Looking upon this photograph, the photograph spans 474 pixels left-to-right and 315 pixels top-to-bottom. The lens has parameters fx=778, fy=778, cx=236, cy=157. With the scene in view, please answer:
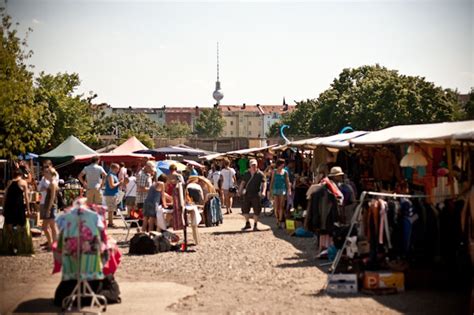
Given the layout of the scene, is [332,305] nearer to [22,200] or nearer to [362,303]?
[362,303]

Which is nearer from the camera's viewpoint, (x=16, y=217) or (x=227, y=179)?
(x=16, y=217)

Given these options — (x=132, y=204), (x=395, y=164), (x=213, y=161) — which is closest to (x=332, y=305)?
(x=395, y=164)

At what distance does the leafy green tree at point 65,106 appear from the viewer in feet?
185

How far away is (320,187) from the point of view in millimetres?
13438

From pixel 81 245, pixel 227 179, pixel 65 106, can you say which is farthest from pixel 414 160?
pixel 65 106

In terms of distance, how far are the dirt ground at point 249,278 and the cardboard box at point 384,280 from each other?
0.56 ft

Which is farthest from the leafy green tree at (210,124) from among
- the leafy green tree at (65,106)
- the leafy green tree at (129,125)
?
the leafy green tree at (65,106)

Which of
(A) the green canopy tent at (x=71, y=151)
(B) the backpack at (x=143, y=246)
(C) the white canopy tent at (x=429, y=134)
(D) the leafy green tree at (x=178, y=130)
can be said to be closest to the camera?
(C) the white canopy tent at (x=429, y=134)

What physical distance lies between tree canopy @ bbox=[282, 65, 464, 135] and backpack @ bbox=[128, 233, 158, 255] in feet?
158

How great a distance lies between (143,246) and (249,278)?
379 cm

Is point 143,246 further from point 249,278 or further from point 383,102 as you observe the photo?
point 383,102

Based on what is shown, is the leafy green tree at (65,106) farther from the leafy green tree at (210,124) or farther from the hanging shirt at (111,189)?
the leafy green tree at (210,124)

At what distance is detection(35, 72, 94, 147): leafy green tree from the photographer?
5644 cm

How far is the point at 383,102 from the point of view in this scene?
6788 centimetres
